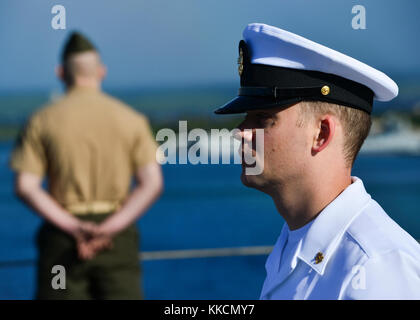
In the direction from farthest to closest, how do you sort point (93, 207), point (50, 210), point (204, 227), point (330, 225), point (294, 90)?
Answer: 1. point (204, 227)
2. point (93, 207)
3. point (50, 210)
4. point (294, 90)
5. point (330, 225)

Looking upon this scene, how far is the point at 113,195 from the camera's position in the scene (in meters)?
4.04

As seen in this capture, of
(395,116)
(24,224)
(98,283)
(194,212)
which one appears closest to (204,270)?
(98,283)

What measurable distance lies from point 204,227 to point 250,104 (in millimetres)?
17683

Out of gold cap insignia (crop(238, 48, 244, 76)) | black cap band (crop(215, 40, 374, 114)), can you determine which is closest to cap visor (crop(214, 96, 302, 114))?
black cap band (crop(215, 40, 374, 114))

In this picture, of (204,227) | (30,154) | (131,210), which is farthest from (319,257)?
(204,227)

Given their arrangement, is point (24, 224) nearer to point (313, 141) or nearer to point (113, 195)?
point (113, 195)

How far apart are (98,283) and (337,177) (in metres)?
2.48

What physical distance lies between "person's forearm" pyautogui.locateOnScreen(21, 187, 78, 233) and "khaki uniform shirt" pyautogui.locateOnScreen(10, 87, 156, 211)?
0.17ft

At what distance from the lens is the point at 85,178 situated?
3.96 metres

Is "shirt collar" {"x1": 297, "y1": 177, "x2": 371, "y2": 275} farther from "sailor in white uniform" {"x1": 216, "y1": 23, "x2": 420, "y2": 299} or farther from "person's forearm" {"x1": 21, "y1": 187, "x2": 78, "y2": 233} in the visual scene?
"person's forearm" {"x1": 21, "y1": 187, "x2": 78, "y2": 233}

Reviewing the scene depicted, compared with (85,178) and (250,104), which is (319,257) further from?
(85,178)

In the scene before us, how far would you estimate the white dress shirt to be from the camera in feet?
5.36

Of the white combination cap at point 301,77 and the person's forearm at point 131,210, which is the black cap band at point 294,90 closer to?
the white combination cap at point 301,77

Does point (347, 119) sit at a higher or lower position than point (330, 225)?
higher
